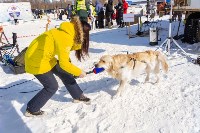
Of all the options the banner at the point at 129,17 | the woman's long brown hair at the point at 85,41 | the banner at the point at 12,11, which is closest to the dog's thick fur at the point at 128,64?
the woman's long brown hair at the point at 85,41

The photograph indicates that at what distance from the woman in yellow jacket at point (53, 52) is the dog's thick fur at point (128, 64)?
0.64m

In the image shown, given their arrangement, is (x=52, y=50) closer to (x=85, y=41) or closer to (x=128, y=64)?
(x=85, y=41)

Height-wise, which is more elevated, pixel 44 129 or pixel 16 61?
pixel 16 61

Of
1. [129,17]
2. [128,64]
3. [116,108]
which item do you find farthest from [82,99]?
[129,17]

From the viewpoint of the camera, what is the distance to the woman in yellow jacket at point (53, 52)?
11.6 ft

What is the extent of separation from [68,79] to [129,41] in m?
6.14

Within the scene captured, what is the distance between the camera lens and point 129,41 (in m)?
10.1

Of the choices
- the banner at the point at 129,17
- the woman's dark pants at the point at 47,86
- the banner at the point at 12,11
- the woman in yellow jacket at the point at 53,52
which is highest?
the banner at the point at 12,11

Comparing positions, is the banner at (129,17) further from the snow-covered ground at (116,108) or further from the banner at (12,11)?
the banner at (12,11)

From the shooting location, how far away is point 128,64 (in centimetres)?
452

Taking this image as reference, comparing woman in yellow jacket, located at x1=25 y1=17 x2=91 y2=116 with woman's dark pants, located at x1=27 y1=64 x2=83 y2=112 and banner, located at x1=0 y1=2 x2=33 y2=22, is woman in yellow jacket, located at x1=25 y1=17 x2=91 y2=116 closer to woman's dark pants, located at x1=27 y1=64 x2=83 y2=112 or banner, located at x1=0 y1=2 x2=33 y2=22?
woman's dark pants, located at x1=27 y1=64 x2=83 y2=112

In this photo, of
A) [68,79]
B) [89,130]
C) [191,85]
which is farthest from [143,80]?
[89,130]

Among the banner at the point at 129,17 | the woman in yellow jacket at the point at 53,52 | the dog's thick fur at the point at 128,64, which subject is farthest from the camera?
the banner at the point at 129,17

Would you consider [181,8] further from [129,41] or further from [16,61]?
[16,61]
